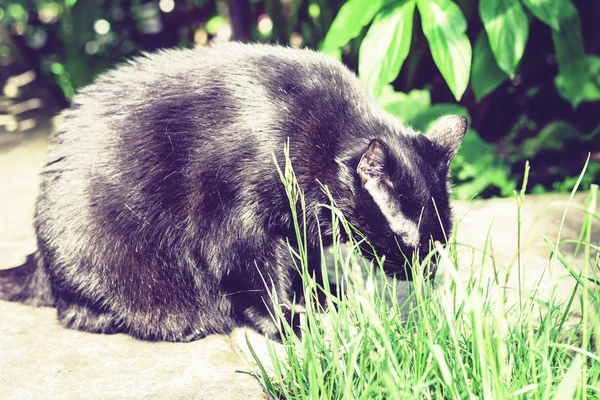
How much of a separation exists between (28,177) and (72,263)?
1.78 meters

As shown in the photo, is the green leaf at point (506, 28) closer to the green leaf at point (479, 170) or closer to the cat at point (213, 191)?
the cat at point (213, 191)

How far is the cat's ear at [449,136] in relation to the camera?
7.36ft

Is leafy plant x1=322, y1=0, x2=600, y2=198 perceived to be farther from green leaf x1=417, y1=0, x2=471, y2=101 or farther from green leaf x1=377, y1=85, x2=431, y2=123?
green leaf x1=377, y1=85, x2=431, y2=123

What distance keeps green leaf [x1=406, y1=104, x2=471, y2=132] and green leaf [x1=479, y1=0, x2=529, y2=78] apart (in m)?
A: 0.72

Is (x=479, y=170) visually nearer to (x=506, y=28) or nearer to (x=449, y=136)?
(x=506, y=28)

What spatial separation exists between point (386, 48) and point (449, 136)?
0.52 m

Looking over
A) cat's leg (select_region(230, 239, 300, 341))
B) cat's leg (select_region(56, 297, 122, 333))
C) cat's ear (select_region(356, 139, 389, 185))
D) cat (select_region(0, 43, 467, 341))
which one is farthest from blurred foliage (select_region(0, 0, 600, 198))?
cat's leg (select_region(56, 297, 122, 333))

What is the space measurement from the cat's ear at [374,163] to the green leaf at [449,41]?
59 centimetres

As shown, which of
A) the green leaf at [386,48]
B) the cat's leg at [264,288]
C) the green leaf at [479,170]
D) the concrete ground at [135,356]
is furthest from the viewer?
the green leaf at [479,170]

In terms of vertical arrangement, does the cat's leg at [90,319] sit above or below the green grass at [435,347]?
below

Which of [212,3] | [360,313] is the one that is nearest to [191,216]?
[360,313]

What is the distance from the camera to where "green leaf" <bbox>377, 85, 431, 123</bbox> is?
3.50m

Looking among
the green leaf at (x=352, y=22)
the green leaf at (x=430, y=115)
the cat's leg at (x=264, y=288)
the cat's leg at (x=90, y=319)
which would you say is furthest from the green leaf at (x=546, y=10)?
the cat's leg at (x=90, y=319)

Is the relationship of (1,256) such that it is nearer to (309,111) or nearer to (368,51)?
(309,111)
